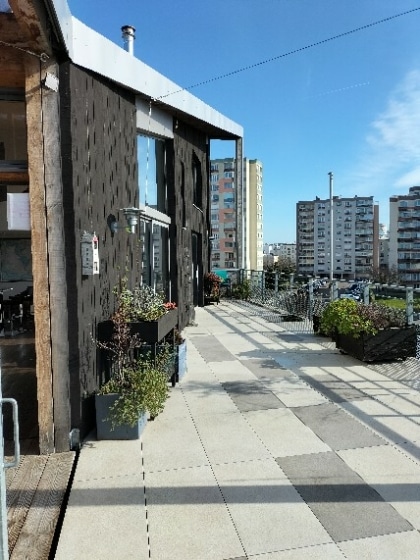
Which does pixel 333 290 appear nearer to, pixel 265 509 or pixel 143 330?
pixel 143 330

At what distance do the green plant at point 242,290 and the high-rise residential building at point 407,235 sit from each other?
9498 centimetres

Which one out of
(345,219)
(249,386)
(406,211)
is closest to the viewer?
(249,386)

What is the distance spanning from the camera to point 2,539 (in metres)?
2.04

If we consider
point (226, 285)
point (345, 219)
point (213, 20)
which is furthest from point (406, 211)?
point (213, 20)

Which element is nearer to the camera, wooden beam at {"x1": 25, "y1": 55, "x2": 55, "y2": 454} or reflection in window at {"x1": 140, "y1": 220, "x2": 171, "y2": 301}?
wooden beam at {"x1": 25, "y1": 55, "x2": 55, "y2": 454}

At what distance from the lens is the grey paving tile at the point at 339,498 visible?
275cm

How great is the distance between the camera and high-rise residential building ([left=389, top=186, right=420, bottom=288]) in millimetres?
101438

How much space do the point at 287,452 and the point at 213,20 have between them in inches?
285

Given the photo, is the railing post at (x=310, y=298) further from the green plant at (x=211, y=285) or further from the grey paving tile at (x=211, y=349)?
the green plant at (x=211, y=285)

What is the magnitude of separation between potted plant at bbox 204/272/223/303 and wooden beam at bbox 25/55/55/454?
11318 millimetres

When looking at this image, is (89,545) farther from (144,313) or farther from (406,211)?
(406,211)

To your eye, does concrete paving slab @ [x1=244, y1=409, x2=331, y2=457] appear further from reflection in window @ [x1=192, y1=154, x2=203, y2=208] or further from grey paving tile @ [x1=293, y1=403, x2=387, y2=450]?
reflection in window @ [x1=192, y1=154, x2=203, y2=208]

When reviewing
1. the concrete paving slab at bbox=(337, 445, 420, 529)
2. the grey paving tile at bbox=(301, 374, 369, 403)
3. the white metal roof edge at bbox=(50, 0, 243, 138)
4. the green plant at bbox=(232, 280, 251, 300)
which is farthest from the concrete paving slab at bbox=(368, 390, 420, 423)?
the green plant at bbox=(232, 280, 251, 300)

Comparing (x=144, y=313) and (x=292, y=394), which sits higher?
(x=144, y=313)
